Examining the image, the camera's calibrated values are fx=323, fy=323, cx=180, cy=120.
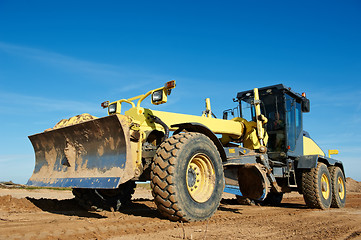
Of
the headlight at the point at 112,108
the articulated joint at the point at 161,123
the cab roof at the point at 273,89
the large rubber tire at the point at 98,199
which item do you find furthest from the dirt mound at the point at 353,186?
the articulated joint at the point at 161,123

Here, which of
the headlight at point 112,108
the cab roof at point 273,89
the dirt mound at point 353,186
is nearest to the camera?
the headlight at point 112,108

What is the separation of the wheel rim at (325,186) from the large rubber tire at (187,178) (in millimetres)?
4510

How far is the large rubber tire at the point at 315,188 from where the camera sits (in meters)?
8.15

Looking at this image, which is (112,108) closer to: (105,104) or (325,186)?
(105,104)

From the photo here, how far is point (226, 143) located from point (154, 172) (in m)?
3.76

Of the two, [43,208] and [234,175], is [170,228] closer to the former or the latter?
[234,175]

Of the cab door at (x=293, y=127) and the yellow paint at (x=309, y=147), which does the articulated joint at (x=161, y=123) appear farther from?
the yellow paint at (x=309, y=147)

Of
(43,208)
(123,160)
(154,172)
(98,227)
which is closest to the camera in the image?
(98,227)

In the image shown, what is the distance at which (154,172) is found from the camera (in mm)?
4535

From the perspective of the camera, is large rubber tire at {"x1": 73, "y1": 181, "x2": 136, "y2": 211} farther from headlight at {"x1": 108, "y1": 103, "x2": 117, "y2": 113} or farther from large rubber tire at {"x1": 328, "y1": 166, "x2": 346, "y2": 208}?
large rubber tire at {"x1": 328, "y1": 166, "x2": 346, "y2": 208}

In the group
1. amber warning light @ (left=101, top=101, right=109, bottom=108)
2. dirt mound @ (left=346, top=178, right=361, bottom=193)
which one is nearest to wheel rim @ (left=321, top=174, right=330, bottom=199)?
amber warning light @ (left=101, top=101, right=109, bottom=108)

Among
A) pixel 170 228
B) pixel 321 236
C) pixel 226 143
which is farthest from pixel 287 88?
pixel 170 228

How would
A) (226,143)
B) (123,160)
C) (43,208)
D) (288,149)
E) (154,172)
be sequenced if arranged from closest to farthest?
(154,172), (123,160), (43,208), (226,143), (288,149)

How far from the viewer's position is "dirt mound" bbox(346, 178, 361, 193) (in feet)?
78.9
